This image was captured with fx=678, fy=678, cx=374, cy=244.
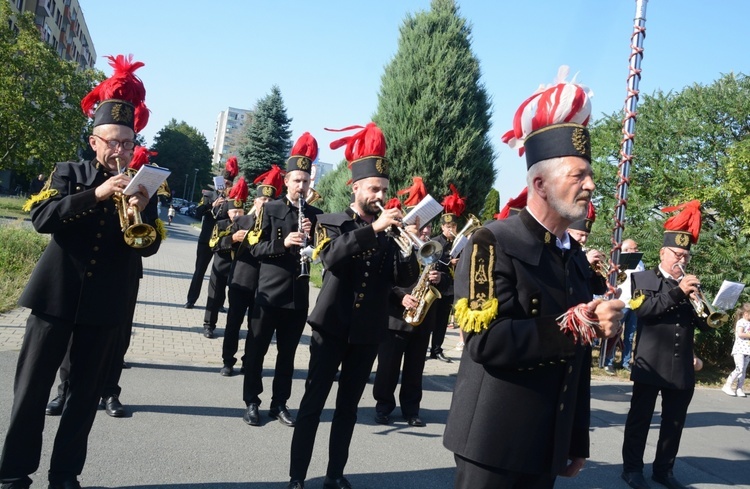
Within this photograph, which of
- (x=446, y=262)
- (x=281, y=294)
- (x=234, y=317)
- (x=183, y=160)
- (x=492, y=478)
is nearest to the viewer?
(x=492, y=478)

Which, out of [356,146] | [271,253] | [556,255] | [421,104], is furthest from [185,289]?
[556,255]

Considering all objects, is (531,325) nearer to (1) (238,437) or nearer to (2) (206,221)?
(1) (238,437)

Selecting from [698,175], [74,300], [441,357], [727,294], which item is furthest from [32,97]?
[727,294]

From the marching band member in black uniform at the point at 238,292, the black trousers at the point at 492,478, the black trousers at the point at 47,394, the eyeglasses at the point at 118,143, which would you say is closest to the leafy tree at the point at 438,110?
the marching band member in black uniform at the point at 238,292

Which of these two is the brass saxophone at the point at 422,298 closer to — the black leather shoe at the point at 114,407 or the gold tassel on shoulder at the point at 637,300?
the gold tassel on shoulder at the point at 637,300

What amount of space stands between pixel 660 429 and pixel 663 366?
1.95 feet

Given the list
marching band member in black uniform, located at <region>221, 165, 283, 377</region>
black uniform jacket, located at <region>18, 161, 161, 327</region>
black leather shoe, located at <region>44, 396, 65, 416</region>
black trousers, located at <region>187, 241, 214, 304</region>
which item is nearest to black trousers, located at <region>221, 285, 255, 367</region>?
marching band member in black uniform, located at <region>221, 165, 283, 377</region>

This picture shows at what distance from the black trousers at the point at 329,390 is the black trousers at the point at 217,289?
19.4ft

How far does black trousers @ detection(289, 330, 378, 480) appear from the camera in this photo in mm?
4746

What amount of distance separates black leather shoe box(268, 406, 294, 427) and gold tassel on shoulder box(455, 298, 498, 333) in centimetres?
408

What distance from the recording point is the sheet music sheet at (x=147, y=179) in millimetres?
3975

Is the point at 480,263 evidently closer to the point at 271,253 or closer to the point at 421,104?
the point at 271,253

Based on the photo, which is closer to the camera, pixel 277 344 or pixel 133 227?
pixel 133 227

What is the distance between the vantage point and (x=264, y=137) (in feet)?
140
